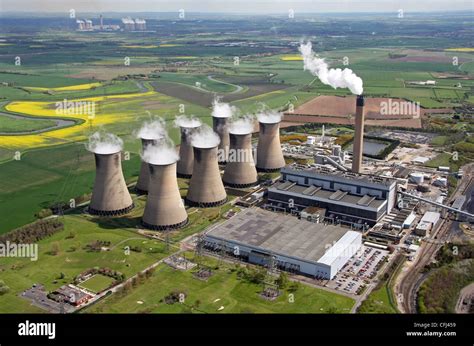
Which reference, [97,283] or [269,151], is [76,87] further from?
[97,283]

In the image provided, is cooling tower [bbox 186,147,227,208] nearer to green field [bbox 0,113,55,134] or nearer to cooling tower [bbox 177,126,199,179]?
cooling tower [bbox 177,126,199,179]

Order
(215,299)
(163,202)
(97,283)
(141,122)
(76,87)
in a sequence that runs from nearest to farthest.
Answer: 1. (215,299)
2. (97,283)
3. (163,202)
4. (141,122)
5. (76,87)

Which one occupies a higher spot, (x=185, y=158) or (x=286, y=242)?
(x=185, y=158)

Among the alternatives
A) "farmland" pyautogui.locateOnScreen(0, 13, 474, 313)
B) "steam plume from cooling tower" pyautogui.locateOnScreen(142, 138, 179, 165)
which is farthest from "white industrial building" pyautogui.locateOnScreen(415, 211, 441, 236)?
"steam plume from cooling tower" pyautogui.locateOnScreen(142, 138, 179, 165)

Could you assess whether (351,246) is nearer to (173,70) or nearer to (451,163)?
(451,163)

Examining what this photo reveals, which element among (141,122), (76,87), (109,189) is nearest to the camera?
(109,189)

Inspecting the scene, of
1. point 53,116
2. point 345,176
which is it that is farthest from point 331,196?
point 53,116
